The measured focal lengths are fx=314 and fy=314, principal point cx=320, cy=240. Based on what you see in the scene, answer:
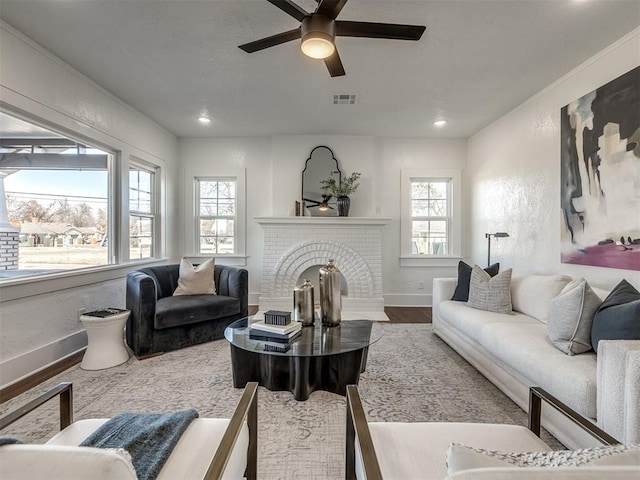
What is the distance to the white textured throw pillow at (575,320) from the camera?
183 cm

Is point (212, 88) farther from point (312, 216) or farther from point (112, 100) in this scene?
point (312, 216)

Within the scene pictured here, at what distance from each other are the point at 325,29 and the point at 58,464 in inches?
83.2

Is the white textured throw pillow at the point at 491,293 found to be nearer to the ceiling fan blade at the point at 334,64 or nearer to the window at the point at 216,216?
the ceiling fan blade at the point at 334,64

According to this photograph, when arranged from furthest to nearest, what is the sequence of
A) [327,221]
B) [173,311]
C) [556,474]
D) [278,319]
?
[327,221]
[173,311]
[278,319]
[556,474]

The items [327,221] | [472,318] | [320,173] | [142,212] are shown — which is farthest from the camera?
[320,173]

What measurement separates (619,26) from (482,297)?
Result: 7.49ft

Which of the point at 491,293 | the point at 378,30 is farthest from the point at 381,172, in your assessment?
the point at 378,30

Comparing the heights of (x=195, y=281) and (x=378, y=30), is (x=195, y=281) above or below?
below

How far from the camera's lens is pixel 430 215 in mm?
5160

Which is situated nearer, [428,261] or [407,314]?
[407,314]

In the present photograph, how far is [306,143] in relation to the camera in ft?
16.0

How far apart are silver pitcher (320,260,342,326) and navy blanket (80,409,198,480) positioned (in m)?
1.47

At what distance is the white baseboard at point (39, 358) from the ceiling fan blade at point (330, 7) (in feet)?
10.7

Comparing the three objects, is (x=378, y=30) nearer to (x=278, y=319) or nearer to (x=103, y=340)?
(x=278, y=319)
